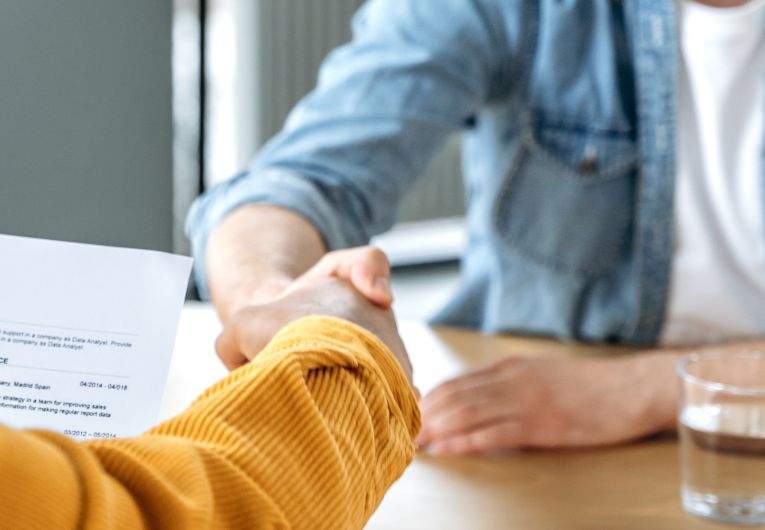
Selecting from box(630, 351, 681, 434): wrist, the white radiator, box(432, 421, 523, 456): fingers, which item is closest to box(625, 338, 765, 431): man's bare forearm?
box(630, 351, 681, 434): wrist

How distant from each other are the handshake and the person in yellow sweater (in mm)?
77

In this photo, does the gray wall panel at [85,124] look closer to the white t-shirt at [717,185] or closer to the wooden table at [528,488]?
the wooden table at [528,488]

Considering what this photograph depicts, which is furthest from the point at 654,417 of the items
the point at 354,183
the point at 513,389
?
the point at 354,183

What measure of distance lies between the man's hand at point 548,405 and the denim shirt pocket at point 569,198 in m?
0.28

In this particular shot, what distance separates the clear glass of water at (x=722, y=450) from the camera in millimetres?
677

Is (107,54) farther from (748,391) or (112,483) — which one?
(748,391)

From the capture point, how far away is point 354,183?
41.0 inches

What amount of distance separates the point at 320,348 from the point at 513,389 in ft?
1.37

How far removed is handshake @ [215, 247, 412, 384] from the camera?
573mm

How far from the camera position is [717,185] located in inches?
44.6

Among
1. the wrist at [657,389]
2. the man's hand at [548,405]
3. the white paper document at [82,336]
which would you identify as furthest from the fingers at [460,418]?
the white paper document at [82,336]

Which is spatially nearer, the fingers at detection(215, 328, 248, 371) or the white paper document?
the white paper document

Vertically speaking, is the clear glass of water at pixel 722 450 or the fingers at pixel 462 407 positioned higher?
the clear glass of water at pixel 722 450

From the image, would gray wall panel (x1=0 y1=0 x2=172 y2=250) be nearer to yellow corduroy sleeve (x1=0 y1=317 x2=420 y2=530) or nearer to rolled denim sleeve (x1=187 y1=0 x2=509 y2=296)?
yellow corduroy sleeve (x1=0 y1=317 x2=420 y2=530)
